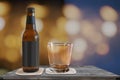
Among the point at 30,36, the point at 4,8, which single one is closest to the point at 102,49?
the point at 30,36

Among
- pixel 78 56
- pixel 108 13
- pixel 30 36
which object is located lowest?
pixel 78 56

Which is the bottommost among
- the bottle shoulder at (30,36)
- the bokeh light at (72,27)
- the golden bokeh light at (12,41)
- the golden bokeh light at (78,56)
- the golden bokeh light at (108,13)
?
the golden bokeh light at (78,56)

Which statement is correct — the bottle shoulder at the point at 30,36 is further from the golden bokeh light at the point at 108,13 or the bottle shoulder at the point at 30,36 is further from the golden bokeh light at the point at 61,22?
the golden bokeh light at the point at 108,13

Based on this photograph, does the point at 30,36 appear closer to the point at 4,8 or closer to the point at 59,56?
the point at 59,56

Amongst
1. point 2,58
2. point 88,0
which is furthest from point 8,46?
point 88,0

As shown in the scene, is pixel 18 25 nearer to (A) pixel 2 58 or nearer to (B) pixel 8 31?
(B) pixel 8 31

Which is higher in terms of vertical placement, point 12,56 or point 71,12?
point 71,12

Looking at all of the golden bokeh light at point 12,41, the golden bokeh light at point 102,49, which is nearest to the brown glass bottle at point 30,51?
the golden bokeh light at point 12,41
